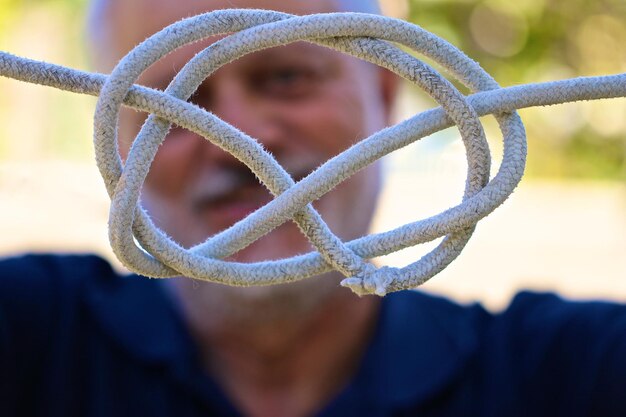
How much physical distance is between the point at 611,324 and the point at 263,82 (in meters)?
0.52

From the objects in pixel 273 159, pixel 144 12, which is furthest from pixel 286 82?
pixel 273 159

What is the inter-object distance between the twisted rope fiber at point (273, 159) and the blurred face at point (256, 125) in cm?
56

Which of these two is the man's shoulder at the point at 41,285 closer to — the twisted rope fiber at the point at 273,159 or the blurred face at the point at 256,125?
the blurred face at the point at 256,125

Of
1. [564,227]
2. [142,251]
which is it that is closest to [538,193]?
[564,227]

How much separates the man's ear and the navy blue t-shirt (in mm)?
337

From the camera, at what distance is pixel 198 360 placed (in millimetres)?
1073

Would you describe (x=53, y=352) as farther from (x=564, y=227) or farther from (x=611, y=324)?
(x=564, y=227)

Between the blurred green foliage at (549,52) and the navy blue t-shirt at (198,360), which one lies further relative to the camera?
the blurred green foliage at (549,52)

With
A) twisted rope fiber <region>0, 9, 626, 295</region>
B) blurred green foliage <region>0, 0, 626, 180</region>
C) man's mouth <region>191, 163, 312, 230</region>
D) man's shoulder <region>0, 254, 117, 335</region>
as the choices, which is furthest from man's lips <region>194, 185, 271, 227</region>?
blurred green foliage <region>0, 0, 626, 180</region>

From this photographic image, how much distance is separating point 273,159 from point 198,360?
78 cm

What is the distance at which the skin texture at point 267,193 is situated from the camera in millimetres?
952

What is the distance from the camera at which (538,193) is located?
5.86 m

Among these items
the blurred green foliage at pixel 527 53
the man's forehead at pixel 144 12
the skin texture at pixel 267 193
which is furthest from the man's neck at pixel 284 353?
the blurred green foliage at pixel 527 53

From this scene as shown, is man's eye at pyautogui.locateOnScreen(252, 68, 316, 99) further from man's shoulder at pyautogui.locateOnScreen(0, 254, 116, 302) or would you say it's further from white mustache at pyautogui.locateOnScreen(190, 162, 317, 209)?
man's shoulder at pyautogui.locateOnScreen(0, 254, 116, 302)
